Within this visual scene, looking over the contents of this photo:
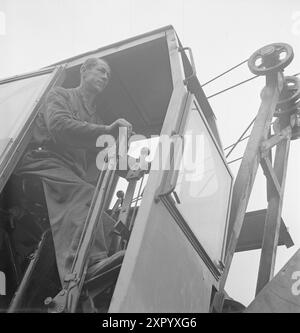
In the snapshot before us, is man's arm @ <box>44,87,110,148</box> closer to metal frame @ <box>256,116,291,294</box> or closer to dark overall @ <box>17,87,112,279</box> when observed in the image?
dark overall @ <box>17,87,112,279</box>

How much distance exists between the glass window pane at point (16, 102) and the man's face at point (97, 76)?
314 mm

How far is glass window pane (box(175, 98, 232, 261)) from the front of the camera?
2941mm

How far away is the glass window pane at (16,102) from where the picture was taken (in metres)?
3.35

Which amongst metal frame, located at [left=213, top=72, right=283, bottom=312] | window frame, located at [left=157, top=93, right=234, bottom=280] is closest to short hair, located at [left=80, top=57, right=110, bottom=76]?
window frame, located at [left=157, top=93, right=234, bottom=280]

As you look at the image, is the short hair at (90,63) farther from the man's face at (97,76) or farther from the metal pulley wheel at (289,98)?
the metal pulley wheel at (289,98)

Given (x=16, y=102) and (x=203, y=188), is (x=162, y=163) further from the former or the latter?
(x=16, y=102)

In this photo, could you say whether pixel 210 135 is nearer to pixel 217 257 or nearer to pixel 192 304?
pixel 217 257

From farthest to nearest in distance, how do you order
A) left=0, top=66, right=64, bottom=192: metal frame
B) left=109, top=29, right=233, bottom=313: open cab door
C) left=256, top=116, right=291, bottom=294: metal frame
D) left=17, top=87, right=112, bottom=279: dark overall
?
left=256, top=116, right=291, bottom=294: metal frame, left=0, top=66, right=64, bottom=192: metal frame, left=17, top=87, right=112, bottom=279: dark overall, left=109, top=29, right=233, bottom=313: open cab door

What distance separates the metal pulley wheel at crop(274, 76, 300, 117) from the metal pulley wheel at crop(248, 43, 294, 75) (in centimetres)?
26

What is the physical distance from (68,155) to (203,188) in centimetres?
92

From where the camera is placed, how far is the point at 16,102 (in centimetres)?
368
